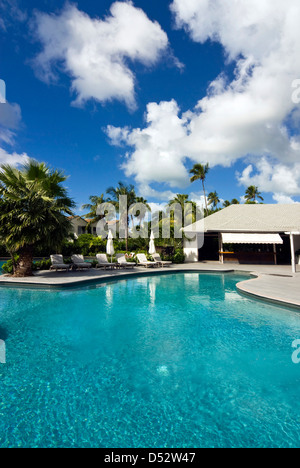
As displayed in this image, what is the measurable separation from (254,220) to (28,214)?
20935mm

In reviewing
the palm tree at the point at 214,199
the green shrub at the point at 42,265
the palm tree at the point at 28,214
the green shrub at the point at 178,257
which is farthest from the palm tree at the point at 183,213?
the palm tree at the point at 214,199

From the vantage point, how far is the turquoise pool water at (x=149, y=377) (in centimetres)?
320

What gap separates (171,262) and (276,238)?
385 inches

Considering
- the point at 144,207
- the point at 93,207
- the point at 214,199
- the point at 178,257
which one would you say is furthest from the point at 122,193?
the point at 214,199

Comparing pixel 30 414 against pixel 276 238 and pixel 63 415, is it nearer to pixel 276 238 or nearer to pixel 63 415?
pixel 63 415

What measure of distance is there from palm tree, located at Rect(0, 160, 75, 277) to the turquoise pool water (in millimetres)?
5848

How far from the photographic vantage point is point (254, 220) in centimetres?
2420

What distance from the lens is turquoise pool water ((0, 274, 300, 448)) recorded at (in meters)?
3.20

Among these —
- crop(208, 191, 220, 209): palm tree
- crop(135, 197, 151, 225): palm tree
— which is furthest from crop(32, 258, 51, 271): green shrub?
crop(208, 191, 220, 209): palm tree

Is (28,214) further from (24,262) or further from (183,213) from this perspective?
(183,213)

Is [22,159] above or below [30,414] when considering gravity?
above

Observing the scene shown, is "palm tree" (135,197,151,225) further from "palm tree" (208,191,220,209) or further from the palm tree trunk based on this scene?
"palm tree" (208,191,220,209)

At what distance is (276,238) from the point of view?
68.9 feet

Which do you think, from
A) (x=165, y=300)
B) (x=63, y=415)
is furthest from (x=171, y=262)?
(x=63, y=415)
